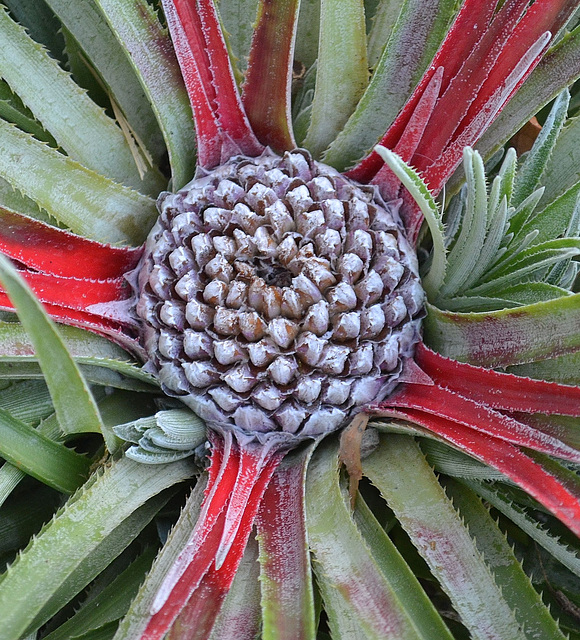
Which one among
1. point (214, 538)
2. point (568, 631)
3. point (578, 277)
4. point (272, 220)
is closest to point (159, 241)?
point (272, 220)

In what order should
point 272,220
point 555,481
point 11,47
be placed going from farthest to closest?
point 11,47, point 272,220, point 555,481

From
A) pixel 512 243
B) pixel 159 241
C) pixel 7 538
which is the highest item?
pixel 512 243

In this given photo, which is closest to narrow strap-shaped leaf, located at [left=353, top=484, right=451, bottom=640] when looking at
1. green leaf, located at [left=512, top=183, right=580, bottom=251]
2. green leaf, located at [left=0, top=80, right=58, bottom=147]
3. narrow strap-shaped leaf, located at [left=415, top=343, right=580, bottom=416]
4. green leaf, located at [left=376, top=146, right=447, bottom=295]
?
narrow strap-shaped leaf, located at [left=415, top=343, right=580, bottom=416]

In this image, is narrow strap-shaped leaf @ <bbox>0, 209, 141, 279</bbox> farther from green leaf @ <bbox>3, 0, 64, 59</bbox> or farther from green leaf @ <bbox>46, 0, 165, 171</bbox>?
green leaf @ <bbox>3, 0, 64, 59</bbox>

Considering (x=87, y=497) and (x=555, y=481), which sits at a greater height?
(x=555, y=481)

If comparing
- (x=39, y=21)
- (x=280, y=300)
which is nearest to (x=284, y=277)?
(x=280, y=300)

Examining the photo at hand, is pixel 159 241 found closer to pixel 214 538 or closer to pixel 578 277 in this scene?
pixel 214 538
